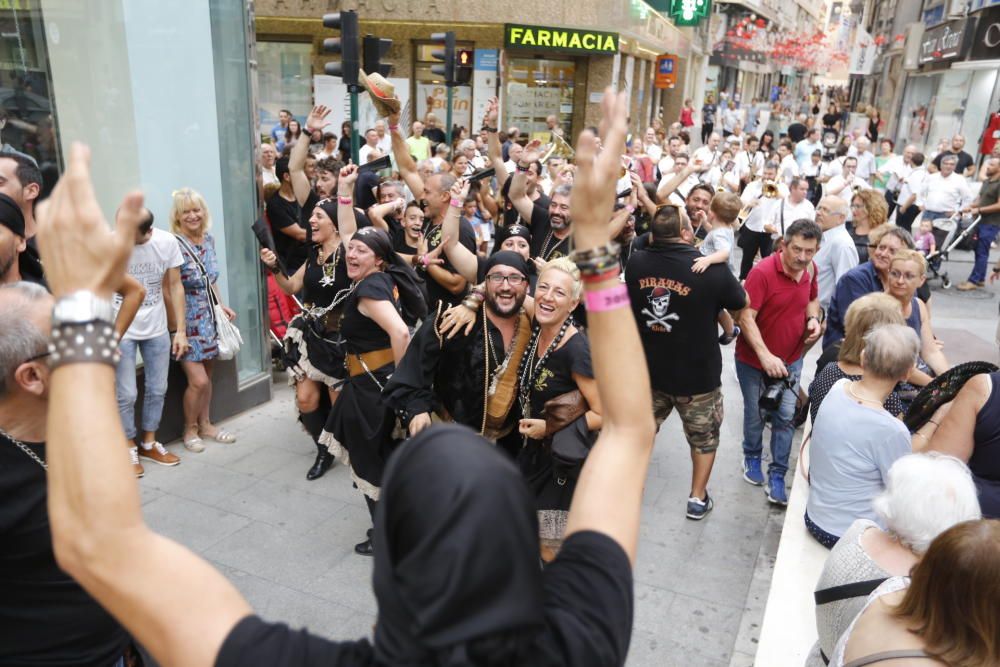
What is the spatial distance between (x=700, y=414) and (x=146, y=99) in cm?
468

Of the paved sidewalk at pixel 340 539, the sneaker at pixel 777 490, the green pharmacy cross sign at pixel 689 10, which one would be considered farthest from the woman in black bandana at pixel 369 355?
the green pharmacy cross sign at pixel 689 10

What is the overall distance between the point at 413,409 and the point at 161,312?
255cm

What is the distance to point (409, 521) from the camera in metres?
Result: 1.05

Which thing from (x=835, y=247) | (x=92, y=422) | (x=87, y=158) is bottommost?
(x=835, y=247)

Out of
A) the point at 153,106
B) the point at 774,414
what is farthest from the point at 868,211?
the point at 153,106

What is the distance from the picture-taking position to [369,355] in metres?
4.38

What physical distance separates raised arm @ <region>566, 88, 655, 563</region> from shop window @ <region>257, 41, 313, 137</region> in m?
21.0

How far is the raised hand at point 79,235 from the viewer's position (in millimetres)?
1046

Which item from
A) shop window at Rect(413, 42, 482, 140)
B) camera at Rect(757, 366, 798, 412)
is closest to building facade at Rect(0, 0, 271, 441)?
camera at Rect(757, 366, 798, 412)

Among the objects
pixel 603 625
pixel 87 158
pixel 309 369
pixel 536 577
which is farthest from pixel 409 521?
pixel 309 369

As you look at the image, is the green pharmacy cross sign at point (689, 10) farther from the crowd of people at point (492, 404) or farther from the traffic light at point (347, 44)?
the traffic light at point (347, 44)

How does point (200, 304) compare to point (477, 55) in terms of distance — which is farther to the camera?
point (477, 55)

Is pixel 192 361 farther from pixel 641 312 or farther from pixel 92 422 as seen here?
pixel 92 422

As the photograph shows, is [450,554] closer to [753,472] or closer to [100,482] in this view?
[100,482]
